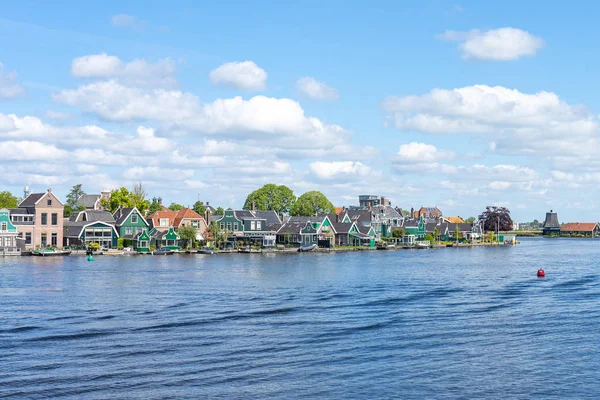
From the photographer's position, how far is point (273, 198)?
6742 inches

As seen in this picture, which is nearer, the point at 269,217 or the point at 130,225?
the point at 130,225

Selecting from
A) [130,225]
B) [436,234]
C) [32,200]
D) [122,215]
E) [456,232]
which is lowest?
[436,234]

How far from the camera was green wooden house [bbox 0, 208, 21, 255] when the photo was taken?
335 ft

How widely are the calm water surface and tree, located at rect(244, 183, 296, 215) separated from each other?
104436 millimetres

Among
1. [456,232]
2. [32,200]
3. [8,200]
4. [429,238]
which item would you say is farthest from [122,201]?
[456,232]

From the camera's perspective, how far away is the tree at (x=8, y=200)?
151 m

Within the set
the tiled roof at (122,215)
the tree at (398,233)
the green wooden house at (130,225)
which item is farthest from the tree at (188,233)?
the tree at (398,233)

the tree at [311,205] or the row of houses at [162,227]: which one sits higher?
the tree at [311,205]

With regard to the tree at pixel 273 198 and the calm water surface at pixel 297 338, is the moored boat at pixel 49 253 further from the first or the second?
the tree at pixel 273 198

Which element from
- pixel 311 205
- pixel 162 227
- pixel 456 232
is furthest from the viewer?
pixel 456 232

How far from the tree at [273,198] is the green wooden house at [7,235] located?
72.0 metres

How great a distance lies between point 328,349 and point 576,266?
6442 centimetres

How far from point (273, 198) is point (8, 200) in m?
57.5

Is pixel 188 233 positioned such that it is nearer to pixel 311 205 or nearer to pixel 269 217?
pixel 269 217
